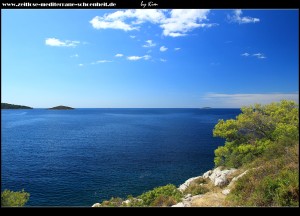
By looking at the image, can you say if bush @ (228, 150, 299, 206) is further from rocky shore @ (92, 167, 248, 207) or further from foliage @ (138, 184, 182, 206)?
foliage @ (138, 184, 182, 206)

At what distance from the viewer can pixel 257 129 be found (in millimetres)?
18859

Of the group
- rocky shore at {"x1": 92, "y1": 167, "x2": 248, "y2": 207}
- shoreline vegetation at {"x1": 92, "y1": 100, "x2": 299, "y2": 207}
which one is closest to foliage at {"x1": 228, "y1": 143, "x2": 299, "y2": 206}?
shoreline vegetation at {"x1": 92, "y1": 100, "x2": 299, "y2": 207}

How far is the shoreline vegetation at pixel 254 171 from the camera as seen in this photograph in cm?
861

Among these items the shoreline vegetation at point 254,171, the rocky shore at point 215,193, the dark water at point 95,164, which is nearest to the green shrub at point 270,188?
the shoreline vegetation at point 254,171

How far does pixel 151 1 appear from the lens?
19.7 feet

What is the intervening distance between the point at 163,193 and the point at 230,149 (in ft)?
38.6

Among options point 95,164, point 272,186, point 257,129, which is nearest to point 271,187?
point 272,186

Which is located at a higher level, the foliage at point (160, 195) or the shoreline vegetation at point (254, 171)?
the shoreline vegetation at point (254, 171)

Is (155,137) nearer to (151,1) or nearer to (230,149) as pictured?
(230,149)

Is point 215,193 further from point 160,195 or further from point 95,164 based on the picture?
point 95,164

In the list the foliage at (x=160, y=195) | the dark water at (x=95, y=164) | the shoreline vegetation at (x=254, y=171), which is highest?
the shoreline vegetation at (x=254, y=171)

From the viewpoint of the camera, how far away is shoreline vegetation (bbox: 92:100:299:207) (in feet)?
28.2

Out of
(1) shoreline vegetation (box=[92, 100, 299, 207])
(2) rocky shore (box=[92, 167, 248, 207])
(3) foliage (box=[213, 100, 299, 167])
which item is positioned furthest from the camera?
(3) foliage (box=[213, 100, 299, 167])

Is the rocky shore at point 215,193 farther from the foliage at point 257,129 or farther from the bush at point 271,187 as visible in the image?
the foliage at point 257,129
